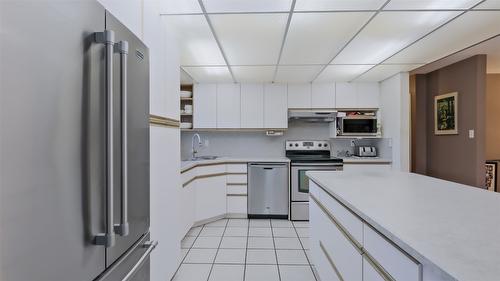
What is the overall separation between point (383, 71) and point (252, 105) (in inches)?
79.9

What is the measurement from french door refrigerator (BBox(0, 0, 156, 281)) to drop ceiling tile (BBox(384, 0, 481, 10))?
1925mm

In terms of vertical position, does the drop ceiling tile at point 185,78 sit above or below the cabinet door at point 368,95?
above

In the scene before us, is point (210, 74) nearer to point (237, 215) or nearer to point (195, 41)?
point (195, 41)

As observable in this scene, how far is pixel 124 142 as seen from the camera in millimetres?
1019

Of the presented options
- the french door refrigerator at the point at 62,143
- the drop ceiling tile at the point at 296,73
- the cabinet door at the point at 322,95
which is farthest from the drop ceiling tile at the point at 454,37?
the french door refrigerator at the point at 62,143

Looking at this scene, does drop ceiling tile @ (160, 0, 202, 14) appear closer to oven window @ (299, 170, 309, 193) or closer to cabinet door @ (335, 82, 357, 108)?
oven window @ (299, 170, 309, 193)

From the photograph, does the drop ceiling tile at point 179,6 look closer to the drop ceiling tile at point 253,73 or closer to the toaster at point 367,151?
the drop ceiling tile at point 253,73

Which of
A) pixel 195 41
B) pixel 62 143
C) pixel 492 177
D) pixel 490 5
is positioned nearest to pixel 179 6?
pixel 195 41

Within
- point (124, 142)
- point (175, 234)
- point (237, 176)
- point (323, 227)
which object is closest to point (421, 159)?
point (237, 176)

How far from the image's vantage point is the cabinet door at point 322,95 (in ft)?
14.3

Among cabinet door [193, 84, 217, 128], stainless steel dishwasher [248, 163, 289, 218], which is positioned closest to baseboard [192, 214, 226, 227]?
stainless steel dishwasher [248, 163, 289, 218]

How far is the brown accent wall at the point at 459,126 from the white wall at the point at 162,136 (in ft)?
12.5

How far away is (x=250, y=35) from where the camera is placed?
247 centimetres

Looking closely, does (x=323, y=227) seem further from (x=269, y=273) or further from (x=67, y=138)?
(x=67, y=138)
